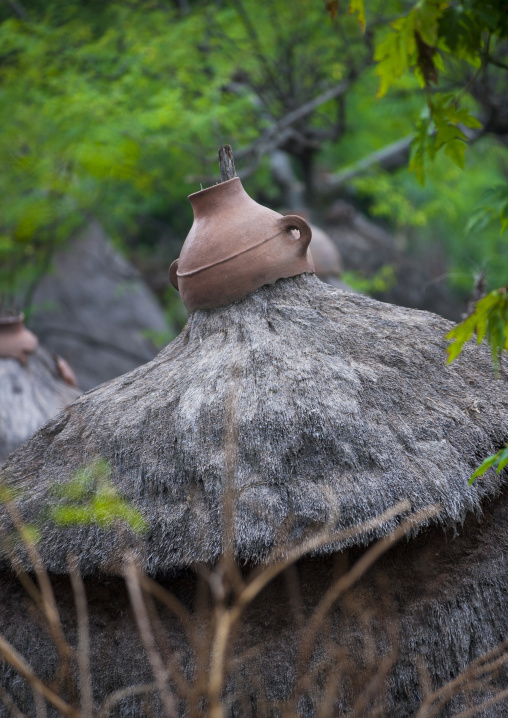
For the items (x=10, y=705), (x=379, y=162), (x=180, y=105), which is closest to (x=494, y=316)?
(x=10, y=705)

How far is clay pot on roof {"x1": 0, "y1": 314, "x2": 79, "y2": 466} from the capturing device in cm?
495

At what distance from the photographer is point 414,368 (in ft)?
9.41

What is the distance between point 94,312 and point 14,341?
493 cm

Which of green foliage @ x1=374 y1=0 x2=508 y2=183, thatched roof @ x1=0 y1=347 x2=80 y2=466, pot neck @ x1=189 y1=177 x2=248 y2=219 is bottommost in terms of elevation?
thatched roof @ x1=0 y1=347 x2=80 y2=466

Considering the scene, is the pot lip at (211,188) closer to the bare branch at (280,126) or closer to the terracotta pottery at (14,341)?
the terracotta pottery at (14,341)

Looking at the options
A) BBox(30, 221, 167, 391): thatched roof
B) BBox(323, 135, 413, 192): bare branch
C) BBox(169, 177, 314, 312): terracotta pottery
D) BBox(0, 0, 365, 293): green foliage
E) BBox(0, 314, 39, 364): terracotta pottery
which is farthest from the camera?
BBox(323, 135, 413, 192): bare branch

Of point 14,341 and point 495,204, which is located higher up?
point 495,204

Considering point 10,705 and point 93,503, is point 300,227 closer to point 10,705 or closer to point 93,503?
point 93,503

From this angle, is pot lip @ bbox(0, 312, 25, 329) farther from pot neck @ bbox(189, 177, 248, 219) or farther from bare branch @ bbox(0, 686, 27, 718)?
→ bare branch @ bbox(0, 686, 27, 718)

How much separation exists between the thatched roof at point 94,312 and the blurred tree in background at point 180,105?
45 centimetres

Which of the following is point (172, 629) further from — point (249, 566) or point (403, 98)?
point (403, 98)

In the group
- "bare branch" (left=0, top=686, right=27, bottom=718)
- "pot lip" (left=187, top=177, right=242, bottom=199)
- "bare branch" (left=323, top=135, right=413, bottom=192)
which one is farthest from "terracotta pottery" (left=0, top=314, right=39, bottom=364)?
"bare branch" (left=323, top=135, right=413, bottom=192)

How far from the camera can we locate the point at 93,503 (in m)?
2.67

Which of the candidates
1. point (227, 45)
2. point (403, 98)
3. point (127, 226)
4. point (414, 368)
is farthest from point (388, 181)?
point (414, 368)
